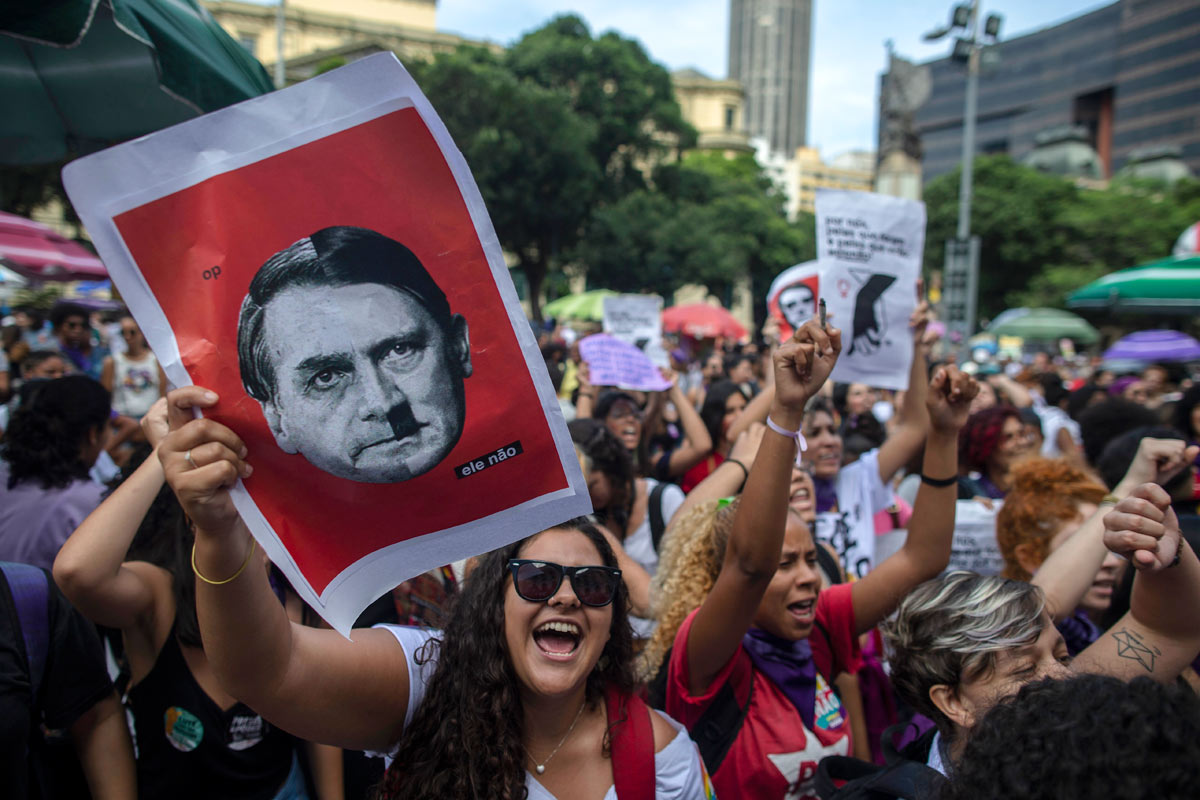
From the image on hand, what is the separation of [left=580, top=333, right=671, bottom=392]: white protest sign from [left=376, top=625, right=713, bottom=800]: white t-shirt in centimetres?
315

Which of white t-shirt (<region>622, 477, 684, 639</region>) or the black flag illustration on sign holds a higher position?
the black flag illustration on sign

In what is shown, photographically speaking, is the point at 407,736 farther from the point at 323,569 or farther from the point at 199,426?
the point at 199,426

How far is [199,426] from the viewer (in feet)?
4.15

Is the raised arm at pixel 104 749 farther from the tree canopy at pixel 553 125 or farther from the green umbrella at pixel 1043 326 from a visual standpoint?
the tree canopy at pixel 553 125

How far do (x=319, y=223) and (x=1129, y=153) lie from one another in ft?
282

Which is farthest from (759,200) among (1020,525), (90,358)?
(1020,525)

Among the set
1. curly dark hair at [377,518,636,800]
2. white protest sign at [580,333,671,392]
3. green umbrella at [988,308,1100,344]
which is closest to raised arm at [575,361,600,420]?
white protest sign at [580,333,671,392]

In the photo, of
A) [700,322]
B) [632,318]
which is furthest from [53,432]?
[700,322]

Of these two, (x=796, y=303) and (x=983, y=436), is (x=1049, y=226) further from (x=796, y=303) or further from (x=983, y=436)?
(x=983, y=436)

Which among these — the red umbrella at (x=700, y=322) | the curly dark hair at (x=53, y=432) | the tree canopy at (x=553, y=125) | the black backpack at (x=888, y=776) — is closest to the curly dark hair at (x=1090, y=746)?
the black backpack at (x=888, y=776)

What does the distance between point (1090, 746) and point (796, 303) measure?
13.4ft

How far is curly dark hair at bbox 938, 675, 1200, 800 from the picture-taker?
970 millimetres

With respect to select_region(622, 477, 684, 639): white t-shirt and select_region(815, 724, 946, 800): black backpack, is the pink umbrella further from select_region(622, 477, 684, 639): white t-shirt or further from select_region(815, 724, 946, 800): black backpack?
select_region(815, 724, 946, 800): black backpack

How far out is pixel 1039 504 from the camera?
2941mm
